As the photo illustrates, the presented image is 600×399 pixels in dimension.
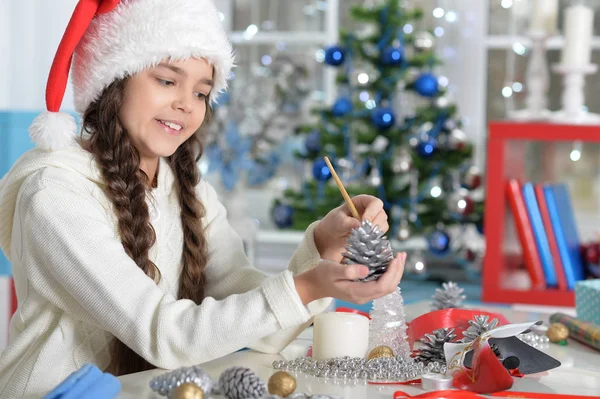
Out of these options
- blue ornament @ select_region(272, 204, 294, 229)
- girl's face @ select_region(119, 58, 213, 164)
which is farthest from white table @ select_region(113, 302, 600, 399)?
blue ornament @ select_region(272, 204, 294, 229)

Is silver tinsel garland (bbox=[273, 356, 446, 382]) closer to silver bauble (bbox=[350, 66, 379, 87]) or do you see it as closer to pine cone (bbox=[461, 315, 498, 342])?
pine cone (bbox=[461, 315, 498, 342])

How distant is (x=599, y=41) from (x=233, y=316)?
2.80 m

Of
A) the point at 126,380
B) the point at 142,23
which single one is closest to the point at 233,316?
the point at 126,380

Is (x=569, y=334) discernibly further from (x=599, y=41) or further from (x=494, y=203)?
(x=599, y=41)

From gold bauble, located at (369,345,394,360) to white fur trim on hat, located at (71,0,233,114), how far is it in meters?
0.60

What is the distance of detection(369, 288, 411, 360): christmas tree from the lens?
1.28 meters

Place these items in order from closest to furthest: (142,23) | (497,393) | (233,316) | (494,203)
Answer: (497,393) → (233,316) → (142,23) → (494,203)

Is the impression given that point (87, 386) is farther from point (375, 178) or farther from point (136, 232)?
point (375, 178)

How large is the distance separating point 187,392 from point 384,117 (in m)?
2.35

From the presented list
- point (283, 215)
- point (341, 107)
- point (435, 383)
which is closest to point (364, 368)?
point (435, 383)

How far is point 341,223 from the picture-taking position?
1.37 metres

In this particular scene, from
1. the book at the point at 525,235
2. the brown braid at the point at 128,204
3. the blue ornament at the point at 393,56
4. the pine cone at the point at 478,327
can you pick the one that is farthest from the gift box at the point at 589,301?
the blue ornament at the point at 393,56

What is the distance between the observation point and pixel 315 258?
1.45m

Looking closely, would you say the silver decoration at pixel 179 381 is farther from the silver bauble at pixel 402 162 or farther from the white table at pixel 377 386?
the silver bauble at pixel 402 162
